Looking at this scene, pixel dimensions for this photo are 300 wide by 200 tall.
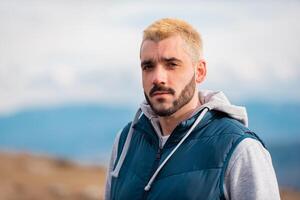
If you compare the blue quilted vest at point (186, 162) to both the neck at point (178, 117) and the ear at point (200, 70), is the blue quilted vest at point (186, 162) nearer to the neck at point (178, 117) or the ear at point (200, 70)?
the neck at point (178, 117)

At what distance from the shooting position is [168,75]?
4.39 metres

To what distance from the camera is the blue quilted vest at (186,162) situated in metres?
4.15

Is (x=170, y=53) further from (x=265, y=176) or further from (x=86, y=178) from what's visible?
(x=86, y=178)

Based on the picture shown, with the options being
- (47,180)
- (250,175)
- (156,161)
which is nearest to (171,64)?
(156,161)

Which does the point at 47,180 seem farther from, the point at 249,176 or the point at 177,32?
the point at 249,176

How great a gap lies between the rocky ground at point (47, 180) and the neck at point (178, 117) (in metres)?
15.6

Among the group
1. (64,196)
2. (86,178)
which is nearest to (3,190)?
(64,196)

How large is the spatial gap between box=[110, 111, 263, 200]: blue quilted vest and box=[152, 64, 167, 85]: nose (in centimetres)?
26

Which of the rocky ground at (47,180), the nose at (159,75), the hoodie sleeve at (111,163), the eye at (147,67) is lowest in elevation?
the rocky ground at (47,180)

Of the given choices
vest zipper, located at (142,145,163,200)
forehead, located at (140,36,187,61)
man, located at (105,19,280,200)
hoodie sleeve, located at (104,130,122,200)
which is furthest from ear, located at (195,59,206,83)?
hoodie sleeve, located at (104,130,122,200)

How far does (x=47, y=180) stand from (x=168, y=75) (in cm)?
1966

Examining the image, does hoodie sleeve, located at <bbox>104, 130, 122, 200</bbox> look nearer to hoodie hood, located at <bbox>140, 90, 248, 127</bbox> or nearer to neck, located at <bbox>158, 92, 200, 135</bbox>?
hoodie hood, located at <bbox>140, 90, 248, 127</bbox>

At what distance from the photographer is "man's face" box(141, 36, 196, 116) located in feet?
14.4

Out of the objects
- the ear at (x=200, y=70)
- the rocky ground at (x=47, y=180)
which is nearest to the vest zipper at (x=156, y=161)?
the ear at (x=200, y=70)
